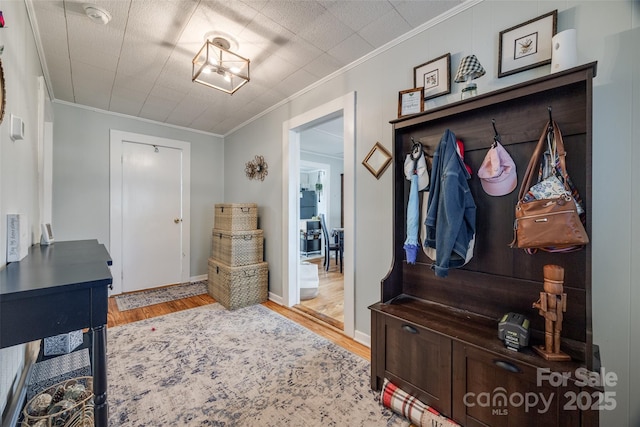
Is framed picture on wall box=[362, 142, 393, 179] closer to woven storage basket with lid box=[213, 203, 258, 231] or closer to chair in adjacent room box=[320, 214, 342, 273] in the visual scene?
woven storage basket with lid box=[213, 203, 258, 231]

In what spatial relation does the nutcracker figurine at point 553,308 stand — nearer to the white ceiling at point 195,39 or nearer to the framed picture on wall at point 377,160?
the framed picture on wall at point 377,160

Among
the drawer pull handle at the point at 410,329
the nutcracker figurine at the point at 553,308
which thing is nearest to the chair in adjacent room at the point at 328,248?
the drawer pull handle at the point at 410,329

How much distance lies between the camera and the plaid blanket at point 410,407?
135 centimetres

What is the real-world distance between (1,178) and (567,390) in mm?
2477

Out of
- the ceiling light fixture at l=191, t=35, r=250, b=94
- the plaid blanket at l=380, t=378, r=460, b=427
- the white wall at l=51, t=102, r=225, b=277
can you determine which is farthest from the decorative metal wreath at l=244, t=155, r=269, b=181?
the plaid blanket at l=380, t=378, r=460, b=427

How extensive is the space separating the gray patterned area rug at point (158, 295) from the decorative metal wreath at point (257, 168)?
175 cm

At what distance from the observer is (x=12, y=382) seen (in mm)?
1402

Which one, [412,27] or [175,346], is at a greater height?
[412,27]

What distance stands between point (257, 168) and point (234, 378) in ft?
8.16

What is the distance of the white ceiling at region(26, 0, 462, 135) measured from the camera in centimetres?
167

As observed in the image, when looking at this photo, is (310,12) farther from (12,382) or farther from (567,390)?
(12,382)

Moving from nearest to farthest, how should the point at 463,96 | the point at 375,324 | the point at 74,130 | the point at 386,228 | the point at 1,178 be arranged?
the point at 1,178, the point at 463,96, the point at 375,324, the point at 386,228, the point at 74,130

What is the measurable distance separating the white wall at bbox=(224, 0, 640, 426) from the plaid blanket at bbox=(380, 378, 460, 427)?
70 centimetres

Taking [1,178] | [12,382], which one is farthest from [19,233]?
[12,382]
